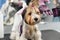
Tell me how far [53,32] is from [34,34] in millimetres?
378

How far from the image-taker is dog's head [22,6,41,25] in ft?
2.50

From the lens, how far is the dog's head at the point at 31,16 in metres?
0.76

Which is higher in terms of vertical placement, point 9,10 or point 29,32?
point 9,10

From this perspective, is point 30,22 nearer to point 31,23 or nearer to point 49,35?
point 31,23

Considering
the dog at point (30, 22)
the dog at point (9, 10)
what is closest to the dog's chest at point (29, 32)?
the dog at point (30, 22)

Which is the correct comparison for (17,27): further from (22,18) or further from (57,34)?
(57,34)

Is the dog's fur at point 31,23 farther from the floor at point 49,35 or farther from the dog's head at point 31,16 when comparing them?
the floor at point 49,35

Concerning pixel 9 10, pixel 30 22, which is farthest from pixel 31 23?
pixel 9 10

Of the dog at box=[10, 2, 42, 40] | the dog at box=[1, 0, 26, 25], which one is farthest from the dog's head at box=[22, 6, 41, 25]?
the dog at box=[1, 0, 26, 25]

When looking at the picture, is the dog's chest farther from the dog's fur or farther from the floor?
the floor

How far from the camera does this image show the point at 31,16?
0.76m

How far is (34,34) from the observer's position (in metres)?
0.81

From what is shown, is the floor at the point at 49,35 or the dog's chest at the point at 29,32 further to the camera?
the floor at the point at 49,35

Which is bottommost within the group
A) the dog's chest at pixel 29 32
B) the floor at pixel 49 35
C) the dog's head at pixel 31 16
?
the floor at pixel 49 35
